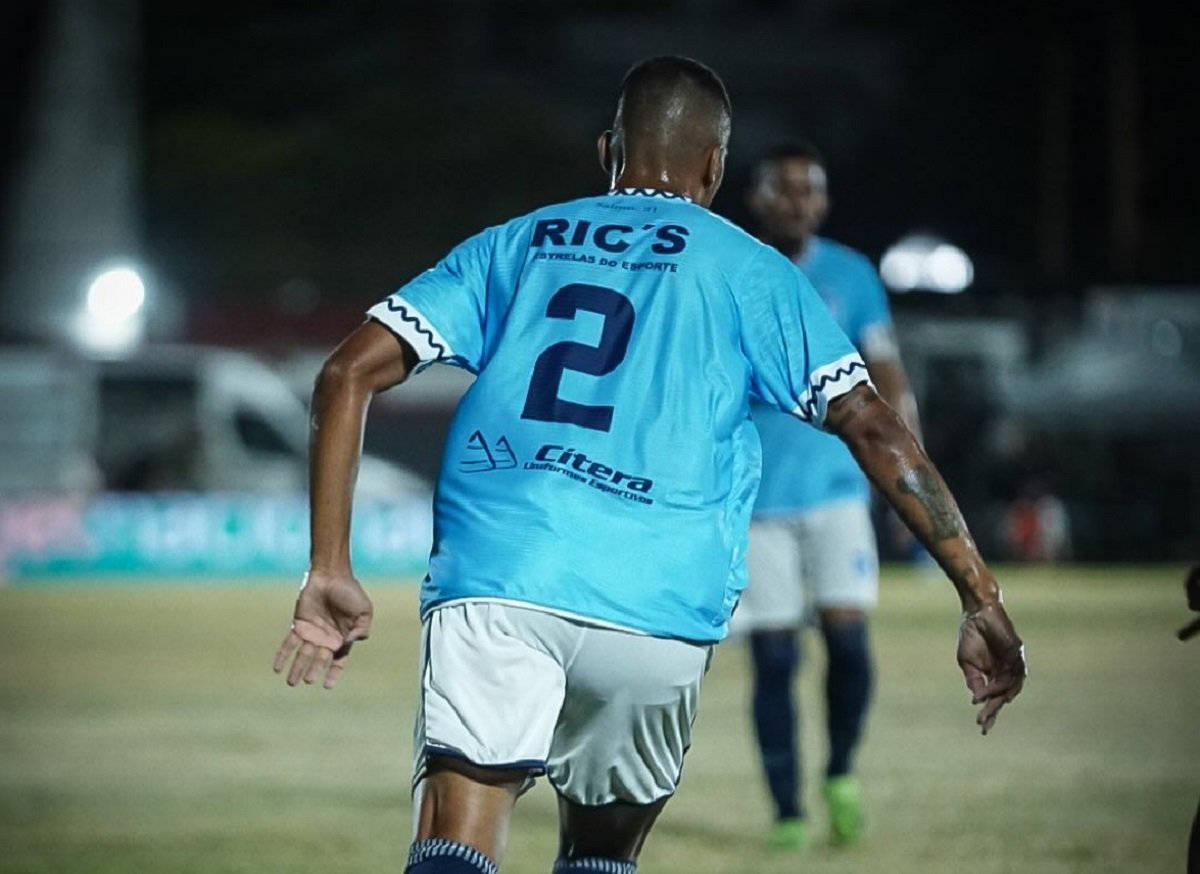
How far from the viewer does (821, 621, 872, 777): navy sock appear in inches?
320

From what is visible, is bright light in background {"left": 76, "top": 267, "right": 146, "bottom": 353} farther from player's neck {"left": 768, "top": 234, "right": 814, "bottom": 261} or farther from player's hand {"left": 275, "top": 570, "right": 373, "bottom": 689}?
player's hand {"left": 275, "top": 570, "right": 373, "bottom": 689}

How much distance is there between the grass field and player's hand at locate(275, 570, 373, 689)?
3.05 m

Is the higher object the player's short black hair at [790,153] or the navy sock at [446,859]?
the player's short black hair at [790,153]

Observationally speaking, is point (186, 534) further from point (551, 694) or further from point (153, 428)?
point (551, 694)

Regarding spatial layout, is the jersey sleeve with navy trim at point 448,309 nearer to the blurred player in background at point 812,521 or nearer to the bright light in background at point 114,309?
the blurred player in background at point 812,521

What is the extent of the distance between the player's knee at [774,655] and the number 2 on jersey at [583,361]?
13.2ft

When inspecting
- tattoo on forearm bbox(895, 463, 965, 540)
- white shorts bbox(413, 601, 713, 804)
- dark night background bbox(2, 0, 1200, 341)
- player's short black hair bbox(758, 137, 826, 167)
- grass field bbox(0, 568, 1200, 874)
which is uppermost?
dark night background bbox(2, 0, 1200, 341)

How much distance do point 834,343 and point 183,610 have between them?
16.1 metres

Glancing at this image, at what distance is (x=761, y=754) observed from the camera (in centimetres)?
807

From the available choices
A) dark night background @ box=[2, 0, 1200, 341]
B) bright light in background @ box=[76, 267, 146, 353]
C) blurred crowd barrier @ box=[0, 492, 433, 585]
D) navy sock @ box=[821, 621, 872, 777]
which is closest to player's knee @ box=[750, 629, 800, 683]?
navy sock @ box=[821, 621, 872, 777]

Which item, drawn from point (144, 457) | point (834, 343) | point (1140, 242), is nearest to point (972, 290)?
point (1140, 242)

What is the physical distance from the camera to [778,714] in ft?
26.5

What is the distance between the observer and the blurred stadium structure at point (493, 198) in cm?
2794

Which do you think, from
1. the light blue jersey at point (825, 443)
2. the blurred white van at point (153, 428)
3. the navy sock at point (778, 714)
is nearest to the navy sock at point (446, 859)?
the navy sock at point (778, 714)
